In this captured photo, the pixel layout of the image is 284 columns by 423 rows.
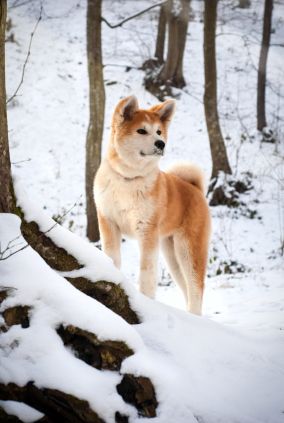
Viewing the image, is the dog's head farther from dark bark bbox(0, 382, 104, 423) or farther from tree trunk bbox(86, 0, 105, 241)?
tree trunk bbox(86, 0, 105, 241)

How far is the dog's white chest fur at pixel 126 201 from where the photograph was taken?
3.96 metres

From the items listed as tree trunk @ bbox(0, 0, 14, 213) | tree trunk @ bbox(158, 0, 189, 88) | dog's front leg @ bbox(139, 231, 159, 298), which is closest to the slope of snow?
tree trunk @ bbox(0, 0, 14, 213)

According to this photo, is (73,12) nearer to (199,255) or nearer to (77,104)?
(77,104)

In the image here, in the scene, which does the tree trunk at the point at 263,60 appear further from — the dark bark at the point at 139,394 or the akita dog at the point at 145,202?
the dark bark at the point at 139,394

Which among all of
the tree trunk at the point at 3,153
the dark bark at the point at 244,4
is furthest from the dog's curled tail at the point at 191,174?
the dark bark at the point at 244,4

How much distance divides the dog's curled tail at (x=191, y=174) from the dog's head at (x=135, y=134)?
2.63 feet

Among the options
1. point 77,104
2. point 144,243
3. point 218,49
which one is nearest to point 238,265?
point 144,243

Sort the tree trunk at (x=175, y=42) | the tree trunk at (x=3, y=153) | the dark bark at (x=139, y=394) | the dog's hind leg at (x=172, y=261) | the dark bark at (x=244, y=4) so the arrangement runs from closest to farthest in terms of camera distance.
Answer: the dark bark at (x=139, y=394)
the tree trunk at (x=3, y=153)
the dog's hind leg at (x=172, y=261)
the tree trunk at (x=175, y=42)
the dark bark at (x=244, y=4)

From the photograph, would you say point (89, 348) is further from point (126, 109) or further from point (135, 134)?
point (126, 109)

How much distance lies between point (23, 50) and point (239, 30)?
11659 mm

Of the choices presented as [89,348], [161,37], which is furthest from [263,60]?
[89,348]

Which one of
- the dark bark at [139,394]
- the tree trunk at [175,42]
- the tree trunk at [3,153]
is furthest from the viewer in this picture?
the tree trunk at [175,42]

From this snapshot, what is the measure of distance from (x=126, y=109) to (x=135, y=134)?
30 cm

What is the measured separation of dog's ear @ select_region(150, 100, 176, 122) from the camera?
429 centimetres
